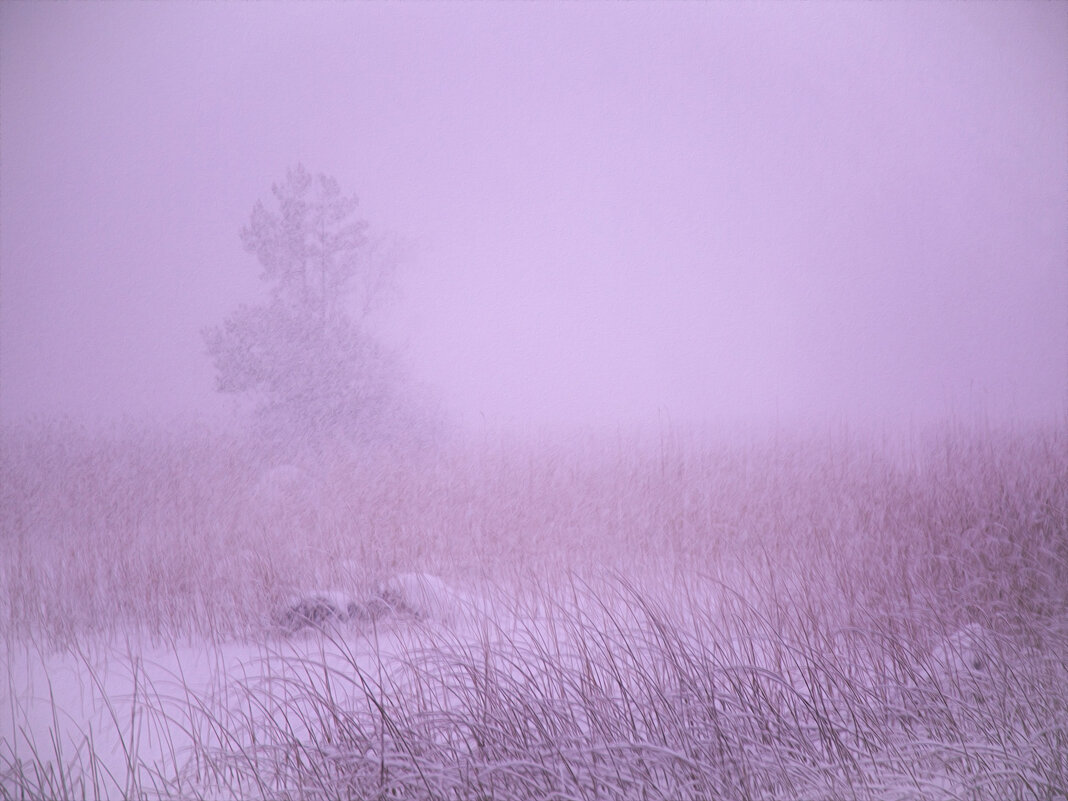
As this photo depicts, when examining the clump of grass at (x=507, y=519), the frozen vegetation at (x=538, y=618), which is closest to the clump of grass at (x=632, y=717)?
the frozen vegetation at (x=538, y=618)

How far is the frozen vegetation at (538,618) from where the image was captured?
4.33ft

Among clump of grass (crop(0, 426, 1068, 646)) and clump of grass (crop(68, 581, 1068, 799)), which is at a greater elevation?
clump of grass (crop(0, 426, 1068, 646))

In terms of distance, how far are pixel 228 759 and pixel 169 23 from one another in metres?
2.14

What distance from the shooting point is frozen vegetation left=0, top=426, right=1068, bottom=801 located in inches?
51.9

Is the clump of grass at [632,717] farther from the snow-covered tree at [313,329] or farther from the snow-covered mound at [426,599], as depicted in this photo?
the snow-covered tree at [313,329]

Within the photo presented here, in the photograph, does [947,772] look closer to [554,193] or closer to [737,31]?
[554,193]

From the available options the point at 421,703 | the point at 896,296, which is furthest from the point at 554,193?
the point at 421,703

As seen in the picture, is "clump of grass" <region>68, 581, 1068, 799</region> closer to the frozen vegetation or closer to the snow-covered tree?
the frozen vegetation

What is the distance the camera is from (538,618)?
1562mm

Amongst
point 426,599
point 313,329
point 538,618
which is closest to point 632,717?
point 538,618

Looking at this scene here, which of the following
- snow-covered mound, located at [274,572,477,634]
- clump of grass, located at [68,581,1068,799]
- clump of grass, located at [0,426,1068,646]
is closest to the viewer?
clump of grass, located at [68,581,1068,799]

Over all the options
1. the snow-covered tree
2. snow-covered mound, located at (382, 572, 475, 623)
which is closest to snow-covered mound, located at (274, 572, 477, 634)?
snow-covered mound, located at (382, 572, 475, 623)

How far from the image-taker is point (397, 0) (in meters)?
2.03

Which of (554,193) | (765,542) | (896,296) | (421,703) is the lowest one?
(421,703)
